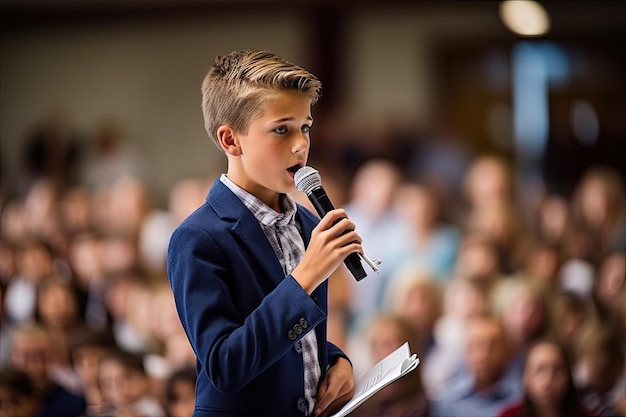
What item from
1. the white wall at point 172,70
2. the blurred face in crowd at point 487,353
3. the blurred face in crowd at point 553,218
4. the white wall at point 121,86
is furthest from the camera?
the white wall at point 121,86

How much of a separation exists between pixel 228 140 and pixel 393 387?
5.64 feet

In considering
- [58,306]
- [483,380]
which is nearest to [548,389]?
[483,380]

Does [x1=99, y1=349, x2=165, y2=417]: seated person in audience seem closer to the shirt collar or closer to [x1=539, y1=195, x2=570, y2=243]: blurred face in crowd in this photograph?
the shirt collar

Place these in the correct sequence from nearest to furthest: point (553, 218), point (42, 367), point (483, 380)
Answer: point (483, 380) < point (42, 367) < point (553, 218)

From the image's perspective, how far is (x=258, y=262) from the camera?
1540 millimetres

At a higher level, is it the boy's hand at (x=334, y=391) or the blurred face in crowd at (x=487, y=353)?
the boy's hand at (x=334, y=391)

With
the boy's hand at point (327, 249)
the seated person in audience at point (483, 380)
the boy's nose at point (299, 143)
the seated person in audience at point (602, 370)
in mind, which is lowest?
the seated person in audience at point (602, 370)

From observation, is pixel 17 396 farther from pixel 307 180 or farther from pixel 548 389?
pixel 307 180

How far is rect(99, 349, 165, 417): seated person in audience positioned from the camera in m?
3.18

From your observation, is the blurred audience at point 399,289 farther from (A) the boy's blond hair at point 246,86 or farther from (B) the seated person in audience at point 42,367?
(A) the boy's blond hair at point 246,86

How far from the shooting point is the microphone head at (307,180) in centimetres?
151

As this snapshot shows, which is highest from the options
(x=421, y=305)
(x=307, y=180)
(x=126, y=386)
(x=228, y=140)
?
(x=228, y=140)

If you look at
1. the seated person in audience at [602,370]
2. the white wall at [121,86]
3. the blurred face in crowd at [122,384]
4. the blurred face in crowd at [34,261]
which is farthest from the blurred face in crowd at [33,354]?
the white wall at [121,86]

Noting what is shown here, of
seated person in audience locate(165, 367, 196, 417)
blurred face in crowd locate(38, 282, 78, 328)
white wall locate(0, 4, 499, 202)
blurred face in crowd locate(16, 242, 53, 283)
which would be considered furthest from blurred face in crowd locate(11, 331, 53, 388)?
white wall locate(0, 4, 499, 202)
